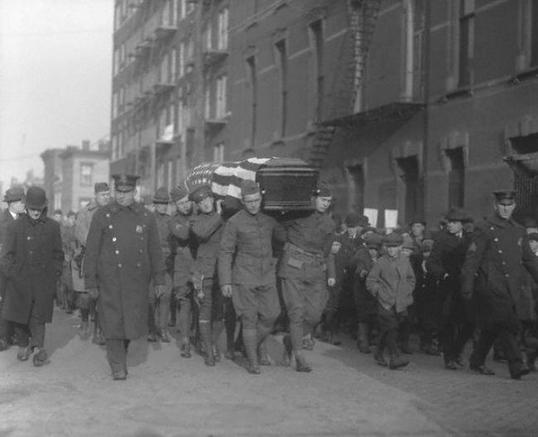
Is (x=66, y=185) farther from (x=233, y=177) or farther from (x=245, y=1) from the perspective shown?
(x=233, y=177)

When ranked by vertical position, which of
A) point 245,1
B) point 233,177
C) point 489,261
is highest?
point 245,1

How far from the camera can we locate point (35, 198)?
11570 mm

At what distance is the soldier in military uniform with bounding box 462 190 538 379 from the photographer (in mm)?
10508

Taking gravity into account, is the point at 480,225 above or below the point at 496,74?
below

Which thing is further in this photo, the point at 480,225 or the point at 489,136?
the point at 489,136

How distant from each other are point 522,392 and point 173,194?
5298mm

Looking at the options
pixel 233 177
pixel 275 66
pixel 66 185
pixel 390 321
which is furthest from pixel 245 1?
pixel 66 185

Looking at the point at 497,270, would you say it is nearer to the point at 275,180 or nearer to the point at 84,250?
the point at 275,180

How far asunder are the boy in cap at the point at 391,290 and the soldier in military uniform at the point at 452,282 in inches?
23.5

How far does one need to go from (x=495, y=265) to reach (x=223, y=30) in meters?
29.5

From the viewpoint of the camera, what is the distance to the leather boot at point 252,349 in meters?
10.6

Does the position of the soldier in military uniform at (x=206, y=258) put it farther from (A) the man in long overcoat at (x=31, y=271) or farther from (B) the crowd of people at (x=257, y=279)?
(A) the man in long overcoat at (x=31, y=271)

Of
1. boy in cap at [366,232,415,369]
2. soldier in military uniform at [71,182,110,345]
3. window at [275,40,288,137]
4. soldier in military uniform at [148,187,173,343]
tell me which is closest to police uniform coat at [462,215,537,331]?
boy in cap at [366,232,415,369]

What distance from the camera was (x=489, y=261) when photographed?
1070 cm
